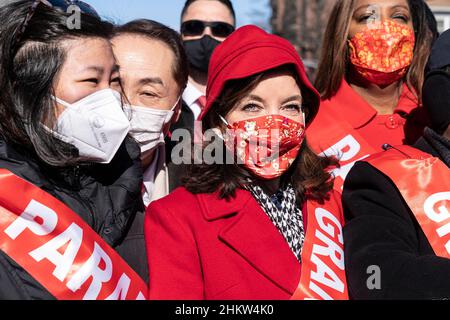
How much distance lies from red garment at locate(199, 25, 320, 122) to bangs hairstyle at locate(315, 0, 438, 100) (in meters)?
0.87

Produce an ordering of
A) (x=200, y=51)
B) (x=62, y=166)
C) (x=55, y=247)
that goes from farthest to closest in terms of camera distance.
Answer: (x=200, y=51) < (x=62, y=166) < (x=55, y=247)

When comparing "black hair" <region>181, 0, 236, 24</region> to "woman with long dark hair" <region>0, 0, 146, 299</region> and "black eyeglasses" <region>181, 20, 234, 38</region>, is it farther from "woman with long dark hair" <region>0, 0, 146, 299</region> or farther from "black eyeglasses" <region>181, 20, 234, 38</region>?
"woman with long dark hair" <region>0, 0, 146, 299</region>

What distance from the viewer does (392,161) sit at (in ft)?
10.2

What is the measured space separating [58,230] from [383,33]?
2261mm

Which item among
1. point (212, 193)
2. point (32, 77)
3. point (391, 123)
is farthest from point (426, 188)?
point (32, 77)

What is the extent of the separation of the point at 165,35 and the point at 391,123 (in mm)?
1415

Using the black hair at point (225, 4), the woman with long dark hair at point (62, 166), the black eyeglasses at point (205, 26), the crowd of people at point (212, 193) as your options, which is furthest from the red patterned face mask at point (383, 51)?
the black hair at point (225, 4)

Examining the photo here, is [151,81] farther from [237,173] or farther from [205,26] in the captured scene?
[205,26]

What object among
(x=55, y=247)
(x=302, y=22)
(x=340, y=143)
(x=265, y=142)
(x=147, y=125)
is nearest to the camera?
(x=55, y=247)

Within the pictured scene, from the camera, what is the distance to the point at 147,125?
3.70 metres

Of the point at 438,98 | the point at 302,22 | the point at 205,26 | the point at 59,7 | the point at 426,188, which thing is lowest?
the point at 302,22

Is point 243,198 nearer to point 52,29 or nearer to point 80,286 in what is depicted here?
point 80,286

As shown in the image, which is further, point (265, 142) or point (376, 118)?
point (376, 118)

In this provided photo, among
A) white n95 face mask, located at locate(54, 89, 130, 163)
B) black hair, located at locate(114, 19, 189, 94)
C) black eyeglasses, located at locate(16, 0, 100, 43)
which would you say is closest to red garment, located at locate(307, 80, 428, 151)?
black hair, located at locate(114, 19, 189, 94)
